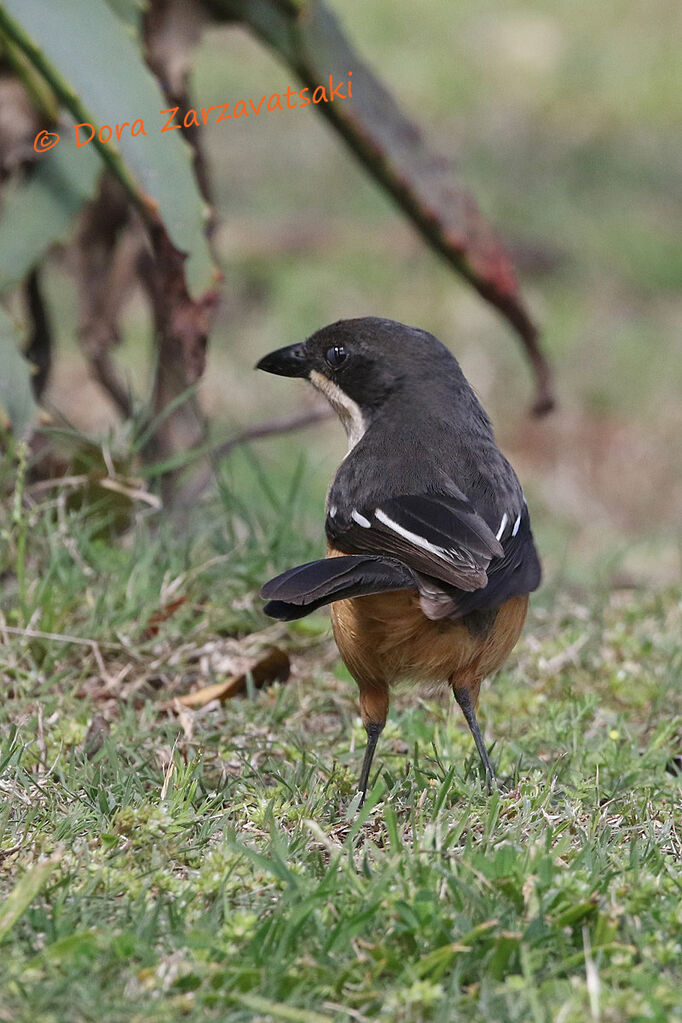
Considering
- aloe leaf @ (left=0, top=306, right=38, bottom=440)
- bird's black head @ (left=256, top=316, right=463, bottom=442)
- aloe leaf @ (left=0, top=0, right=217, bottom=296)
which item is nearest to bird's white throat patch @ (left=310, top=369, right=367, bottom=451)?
bird's black head @ (left=256, top=316, right=463, bottom=442)

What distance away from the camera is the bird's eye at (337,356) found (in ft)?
12.7

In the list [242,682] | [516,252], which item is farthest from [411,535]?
[516,252]

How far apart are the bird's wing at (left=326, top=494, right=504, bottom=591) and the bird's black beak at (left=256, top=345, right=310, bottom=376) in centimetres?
77

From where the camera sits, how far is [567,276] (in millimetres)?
10516

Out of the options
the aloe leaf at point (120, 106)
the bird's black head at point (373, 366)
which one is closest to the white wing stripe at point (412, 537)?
the bird's black head at point (373, 366)

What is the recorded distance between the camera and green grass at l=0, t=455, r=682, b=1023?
7.47 ft

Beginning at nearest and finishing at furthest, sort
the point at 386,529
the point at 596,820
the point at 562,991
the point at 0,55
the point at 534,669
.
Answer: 1. the point at 562,991
2. the point at 596,820
3. the point at 386,529
4. the point at 534,669
5. the point at 0,55

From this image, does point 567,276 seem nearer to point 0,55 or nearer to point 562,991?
point 0,55

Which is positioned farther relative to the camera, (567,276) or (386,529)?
(567,276)

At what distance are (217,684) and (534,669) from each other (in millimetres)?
1048

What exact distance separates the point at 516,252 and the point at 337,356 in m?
6.90

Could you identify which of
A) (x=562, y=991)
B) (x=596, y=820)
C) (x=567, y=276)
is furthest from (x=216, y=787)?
(x=567, y=276)

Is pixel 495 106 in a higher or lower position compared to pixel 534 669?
higher

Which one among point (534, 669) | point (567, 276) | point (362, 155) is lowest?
point (534, 669)
